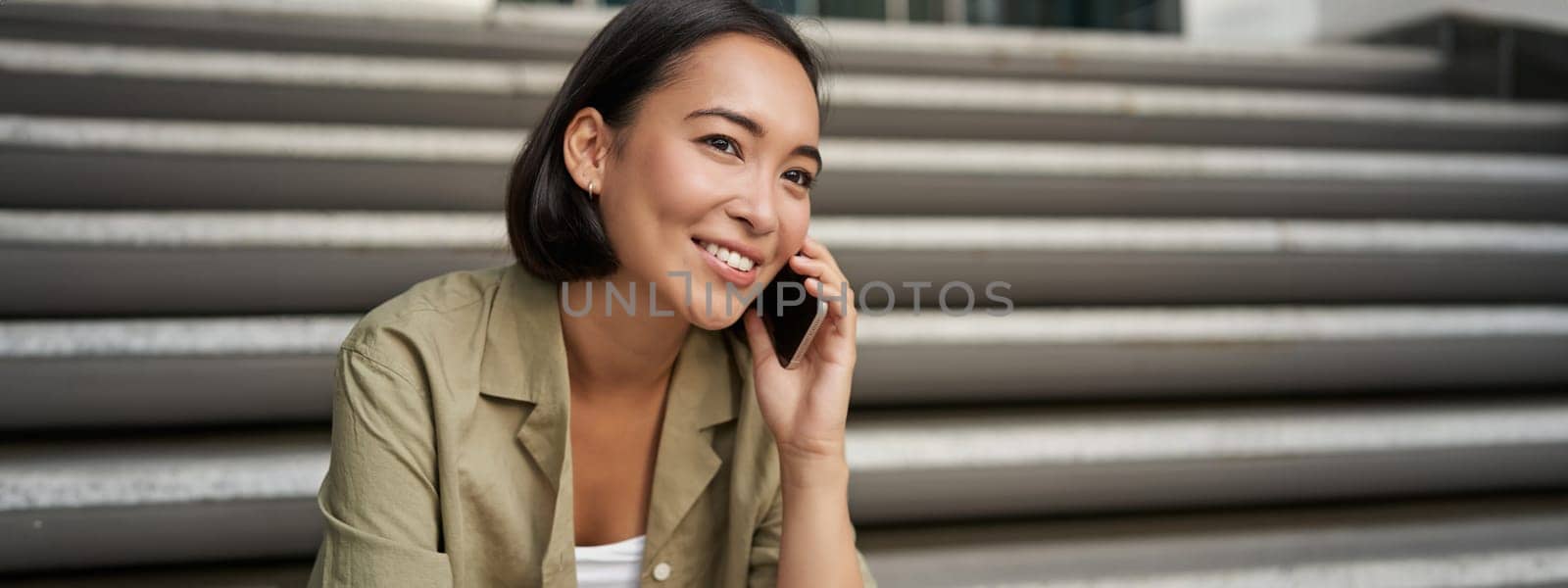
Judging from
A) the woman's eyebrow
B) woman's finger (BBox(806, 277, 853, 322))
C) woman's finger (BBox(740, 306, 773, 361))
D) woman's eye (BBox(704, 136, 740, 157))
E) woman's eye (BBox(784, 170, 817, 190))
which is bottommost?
woman's finger (BBox(740, 306, 773, 361))

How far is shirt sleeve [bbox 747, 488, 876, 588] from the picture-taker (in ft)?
4.11

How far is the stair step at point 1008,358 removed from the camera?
1.57 meters

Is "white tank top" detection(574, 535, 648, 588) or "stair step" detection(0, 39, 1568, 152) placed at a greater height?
"stair step" detection(0, 39, 1568, 152)

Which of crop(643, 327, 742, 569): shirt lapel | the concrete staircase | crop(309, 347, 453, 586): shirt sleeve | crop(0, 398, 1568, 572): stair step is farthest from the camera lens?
the concrete staircase

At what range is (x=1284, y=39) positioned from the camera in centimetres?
399

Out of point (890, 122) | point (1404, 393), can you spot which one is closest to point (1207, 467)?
point (1404, 393)

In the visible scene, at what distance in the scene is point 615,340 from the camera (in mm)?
Result: 1227

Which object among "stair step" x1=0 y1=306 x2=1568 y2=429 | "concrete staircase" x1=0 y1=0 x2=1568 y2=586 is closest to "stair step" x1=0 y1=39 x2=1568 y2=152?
"concrete staircase" x1=0 y1=0 x2=1568 y2=586

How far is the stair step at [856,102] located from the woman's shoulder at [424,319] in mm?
1053

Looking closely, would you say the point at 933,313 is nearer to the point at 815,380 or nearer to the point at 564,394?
the point at 815,380

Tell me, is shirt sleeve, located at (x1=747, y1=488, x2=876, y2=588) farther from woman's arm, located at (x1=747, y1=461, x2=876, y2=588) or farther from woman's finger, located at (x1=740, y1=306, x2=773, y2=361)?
woman's finger, located at (x1=740, y1=306, x2=773, y2=361)

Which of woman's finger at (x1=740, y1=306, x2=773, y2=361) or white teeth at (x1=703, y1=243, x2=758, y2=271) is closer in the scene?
white teeth at (x1=703, y1=243, x2=758, y2=271)

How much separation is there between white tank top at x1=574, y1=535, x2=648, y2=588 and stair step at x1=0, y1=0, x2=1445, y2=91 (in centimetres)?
128

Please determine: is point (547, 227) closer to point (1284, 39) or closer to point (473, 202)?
point (473, 202)
